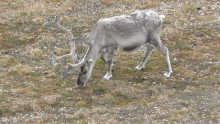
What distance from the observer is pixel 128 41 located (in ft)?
56.4

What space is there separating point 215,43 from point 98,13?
9.33m

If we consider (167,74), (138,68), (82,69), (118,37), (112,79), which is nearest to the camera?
(82,69)

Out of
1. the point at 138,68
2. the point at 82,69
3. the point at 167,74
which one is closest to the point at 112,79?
the point at 138,68

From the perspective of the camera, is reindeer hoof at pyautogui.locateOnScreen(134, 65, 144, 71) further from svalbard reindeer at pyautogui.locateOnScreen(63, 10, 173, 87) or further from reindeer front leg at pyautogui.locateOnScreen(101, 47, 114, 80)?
reindeer front leg at pyautogui.locateOnScreen(101, 47, 114, 80)

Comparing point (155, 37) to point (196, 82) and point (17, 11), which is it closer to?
point (196, 82)

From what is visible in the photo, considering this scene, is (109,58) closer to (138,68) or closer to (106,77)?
(106,77)

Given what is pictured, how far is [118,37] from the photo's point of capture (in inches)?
670

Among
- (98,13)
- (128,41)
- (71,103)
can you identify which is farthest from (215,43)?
(71,103)

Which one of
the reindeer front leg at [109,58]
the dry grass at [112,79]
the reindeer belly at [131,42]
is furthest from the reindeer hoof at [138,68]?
the reindeer belly at [131,42]

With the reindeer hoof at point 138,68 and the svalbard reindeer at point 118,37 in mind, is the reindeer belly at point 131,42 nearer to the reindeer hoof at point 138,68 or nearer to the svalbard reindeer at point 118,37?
the svalbard reindeer at point 118,37

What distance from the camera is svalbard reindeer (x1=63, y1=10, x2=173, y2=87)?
643 inches

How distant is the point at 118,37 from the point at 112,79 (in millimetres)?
2181

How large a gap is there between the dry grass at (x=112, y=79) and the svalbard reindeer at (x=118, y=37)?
110 cm

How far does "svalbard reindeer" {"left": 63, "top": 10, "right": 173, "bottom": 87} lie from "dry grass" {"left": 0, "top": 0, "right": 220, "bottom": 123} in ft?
3.62
